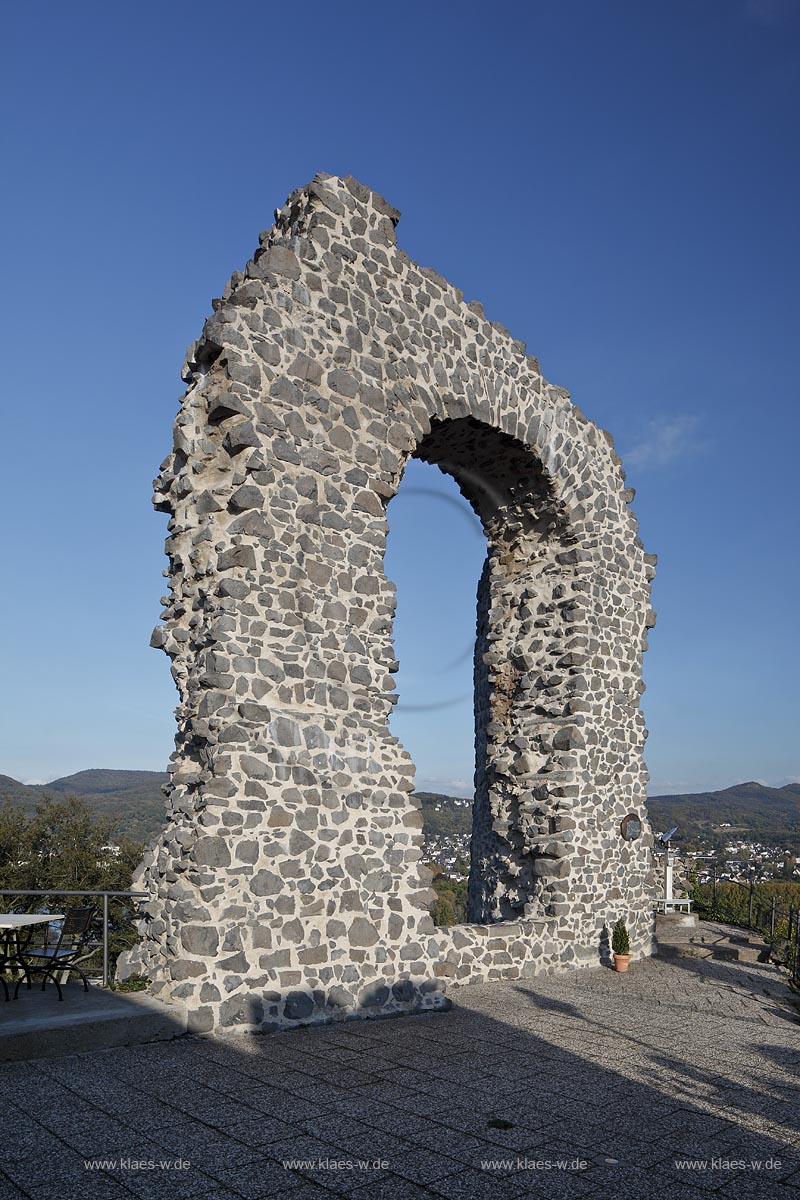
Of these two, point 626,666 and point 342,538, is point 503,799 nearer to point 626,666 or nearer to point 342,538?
point 626,666

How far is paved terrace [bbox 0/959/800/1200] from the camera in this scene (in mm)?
3729

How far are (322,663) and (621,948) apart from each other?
5.16 meters

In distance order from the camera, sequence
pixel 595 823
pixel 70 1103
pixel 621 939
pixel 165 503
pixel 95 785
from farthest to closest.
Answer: pixel 95 785 → pixel 595 823 → pixel 621 939 → pixel 165 503 → pixel 70 1103

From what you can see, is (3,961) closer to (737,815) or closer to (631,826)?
(631,826)

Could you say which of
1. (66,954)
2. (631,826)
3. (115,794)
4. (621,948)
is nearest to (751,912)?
(631,826)

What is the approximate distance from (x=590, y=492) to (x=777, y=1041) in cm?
659

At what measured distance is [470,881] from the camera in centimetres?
1179

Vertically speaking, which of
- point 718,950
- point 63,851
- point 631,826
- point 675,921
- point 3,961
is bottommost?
point 718,950

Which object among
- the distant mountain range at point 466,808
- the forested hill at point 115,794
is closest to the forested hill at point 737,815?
the distant mountain range at point 466,808

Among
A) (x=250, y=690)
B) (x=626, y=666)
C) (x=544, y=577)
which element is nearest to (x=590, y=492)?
(x=544, y=577)

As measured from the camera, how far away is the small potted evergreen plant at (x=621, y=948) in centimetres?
1010

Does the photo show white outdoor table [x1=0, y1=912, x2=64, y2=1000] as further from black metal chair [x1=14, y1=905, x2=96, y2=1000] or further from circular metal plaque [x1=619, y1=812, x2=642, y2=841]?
circular metal plaque [x1=619, y1=812, x2=642, y2=841]

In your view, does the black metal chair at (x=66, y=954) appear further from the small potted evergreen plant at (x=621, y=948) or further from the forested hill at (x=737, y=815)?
the forested hill at (x=737, y=815)

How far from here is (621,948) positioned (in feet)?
33.2
